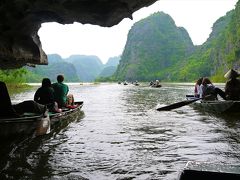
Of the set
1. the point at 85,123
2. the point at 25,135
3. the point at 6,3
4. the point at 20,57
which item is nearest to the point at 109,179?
the point at 25,135

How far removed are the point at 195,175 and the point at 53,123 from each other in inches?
350

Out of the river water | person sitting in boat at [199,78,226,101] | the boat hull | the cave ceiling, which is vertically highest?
the cave ceiling

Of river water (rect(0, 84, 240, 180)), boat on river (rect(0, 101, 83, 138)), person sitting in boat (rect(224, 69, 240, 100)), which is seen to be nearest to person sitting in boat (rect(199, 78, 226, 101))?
person sitting in boat (rect(224, 69, 240, 100))

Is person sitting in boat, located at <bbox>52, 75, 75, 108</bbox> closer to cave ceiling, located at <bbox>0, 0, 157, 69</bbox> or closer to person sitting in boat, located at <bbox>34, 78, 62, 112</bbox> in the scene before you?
person sitting in boat, located at <bbox>34, 78, 62, 112</bbox>

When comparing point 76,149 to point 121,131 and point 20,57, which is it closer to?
point 121,131

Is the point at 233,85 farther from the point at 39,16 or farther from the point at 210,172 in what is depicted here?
the point at 210,172

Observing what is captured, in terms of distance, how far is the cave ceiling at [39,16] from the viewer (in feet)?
26.3

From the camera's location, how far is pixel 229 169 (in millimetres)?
3748

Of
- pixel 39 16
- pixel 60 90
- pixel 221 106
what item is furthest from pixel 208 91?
pixel 39 16

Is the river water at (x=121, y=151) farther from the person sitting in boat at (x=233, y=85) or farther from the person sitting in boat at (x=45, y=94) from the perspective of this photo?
the person sitting in boat at (x=233, y=85)

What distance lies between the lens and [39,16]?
9.48 m

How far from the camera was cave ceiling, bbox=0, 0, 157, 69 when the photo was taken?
8.03 meters

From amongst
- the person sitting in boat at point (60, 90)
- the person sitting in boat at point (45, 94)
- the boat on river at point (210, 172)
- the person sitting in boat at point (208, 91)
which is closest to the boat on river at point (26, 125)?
the person sitting in boat at point (45, 94)

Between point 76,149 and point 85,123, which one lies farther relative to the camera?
point 85,123
